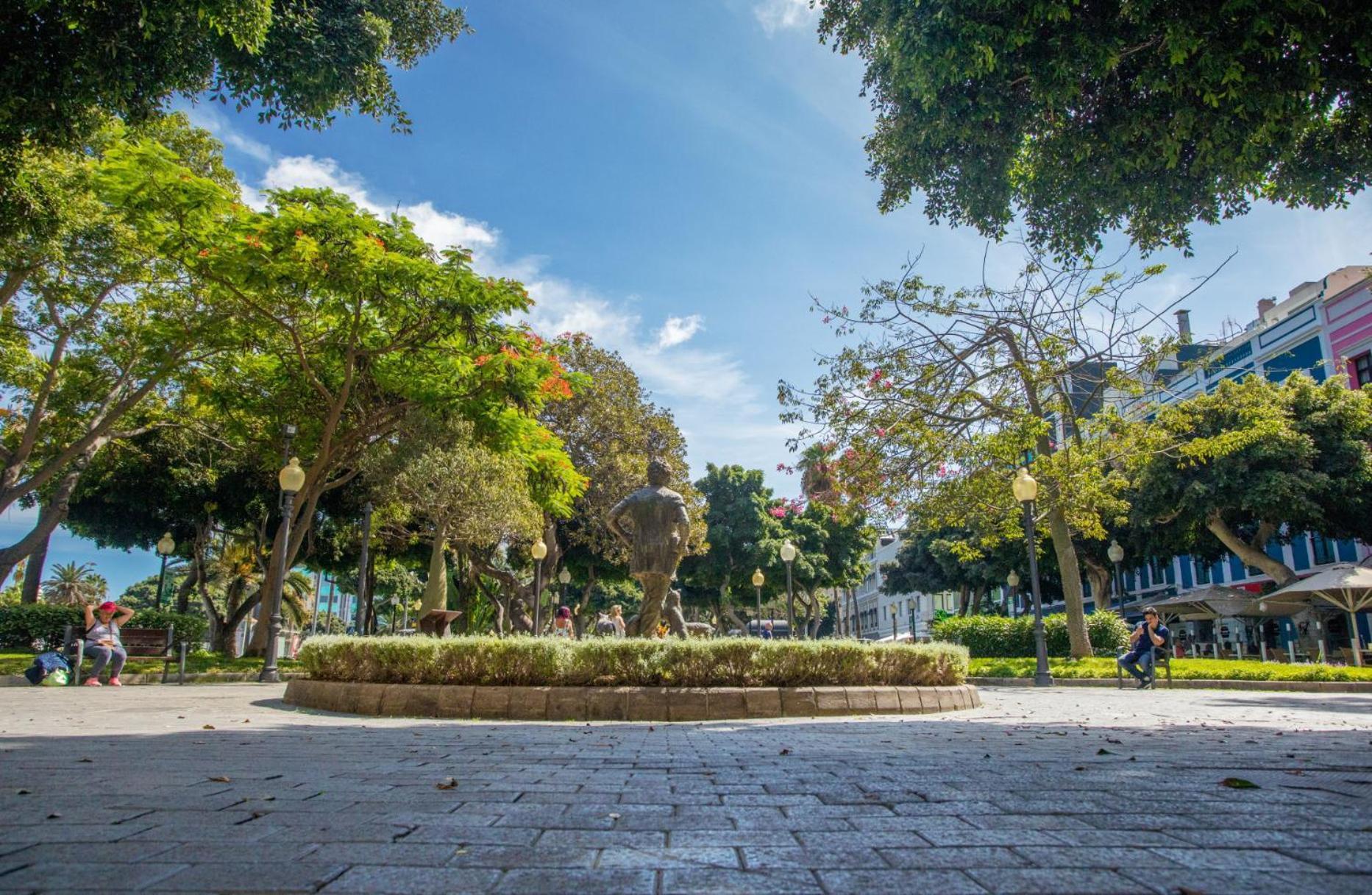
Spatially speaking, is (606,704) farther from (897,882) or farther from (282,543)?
(282,543)

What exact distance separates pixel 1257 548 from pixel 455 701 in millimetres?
28206

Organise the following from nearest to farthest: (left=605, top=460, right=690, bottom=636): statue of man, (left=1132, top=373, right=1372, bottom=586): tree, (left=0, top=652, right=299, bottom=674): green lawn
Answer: (left=605, top=460, right=690, bottom=636): statue of man < (left=0, top=652, right=299, bottom=674): green lawn < (left=1132, top=373, right=1372, bottom=586): tree

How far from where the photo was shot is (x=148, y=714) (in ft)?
27.0

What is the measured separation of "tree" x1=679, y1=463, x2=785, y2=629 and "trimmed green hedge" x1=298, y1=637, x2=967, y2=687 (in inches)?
1151

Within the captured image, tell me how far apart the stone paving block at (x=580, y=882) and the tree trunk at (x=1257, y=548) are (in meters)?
29.9

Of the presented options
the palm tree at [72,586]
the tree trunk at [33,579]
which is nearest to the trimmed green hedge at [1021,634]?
the tree trunk at [33,579]

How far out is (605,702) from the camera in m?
8.48

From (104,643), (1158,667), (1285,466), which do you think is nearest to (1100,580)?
(1285,466)

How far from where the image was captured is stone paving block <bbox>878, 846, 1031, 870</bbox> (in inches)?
94.4

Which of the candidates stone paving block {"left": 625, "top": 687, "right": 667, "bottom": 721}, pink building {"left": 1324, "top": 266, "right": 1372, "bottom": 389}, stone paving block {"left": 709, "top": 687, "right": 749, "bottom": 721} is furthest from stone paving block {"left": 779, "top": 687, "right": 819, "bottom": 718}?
pink building {"left": 1324, "top": 266, "right": 1372, "bottom": 389}

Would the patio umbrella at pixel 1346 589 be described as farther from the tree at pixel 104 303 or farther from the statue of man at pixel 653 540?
the tree at pixel 104 303

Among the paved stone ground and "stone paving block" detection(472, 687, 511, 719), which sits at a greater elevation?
the paved stone ground

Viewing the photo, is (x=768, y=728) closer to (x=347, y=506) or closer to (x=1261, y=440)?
(x=347, y=506)

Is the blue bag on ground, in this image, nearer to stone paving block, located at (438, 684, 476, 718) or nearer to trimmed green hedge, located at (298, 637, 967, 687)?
trimmed green hedge, located at (298, 637, 967, 687)
